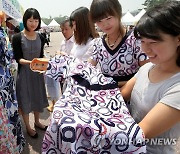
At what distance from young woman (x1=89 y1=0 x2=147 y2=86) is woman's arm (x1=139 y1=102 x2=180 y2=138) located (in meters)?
0.55

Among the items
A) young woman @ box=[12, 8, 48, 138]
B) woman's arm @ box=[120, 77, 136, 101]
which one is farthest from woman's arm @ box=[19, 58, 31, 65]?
woman's arm @ box=[120, 77, 136, 101]

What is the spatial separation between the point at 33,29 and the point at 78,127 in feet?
6.76

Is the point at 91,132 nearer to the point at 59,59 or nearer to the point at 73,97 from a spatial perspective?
the point at 73,97

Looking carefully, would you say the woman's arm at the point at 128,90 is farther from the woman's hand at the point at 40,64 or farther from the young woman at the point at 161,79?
the woman's hand at the point at 40,64

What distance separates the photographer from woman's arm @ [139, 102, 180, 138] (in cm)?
77

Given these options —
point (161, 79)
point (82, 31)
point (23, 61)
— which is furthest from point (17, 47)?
point (161, 79)

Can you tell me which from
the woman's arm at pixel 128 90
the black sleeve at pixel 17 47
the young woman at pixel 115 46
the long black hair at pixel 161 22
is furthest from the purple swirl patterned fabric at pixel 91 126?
the black sleeve at pixel 17 47

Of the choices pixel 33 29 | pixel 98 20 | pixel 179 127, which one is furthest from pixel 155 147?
pixel 33 29

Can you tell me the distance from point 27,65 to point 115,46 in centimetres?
147

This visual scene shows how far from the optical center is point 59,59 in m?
1.16

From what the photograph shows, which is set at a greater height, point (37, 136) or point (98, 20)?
point (98, 20)

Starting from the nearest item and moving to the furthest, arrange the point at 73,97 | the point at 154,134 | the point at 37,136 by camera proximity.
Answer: the point at 154,134 → the point at 73,97 → the point at 37,136

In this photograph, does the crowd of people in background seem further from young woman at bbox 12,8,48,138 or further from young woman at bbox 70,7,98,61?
young woman at bbox 12,8,48,138

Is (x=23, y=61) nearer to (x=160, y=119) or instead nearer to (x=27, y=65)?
(x=27, y=65)
